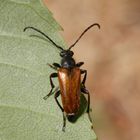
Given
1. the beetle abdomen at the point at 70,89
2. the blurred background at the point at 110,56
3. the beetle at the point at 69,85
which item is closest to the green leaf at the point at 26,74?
the beetle at the point at 69,85

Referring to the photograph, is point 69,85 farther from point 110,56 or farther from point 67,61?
point 110,56

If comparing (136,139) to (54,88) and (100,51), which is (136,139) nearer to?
(100,51)

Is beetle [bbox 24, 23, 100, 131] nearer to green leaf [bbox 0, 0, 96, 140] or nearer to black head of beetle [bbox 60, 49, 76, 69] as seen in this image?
black head of beetle [bbox 60, 49, 76, 69]

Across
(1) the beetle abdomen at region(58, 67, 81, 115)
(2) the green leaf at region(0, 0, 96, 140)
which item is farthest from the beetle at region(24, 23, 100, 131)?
(2) the green leaf at region(0, 0, 96, 140)

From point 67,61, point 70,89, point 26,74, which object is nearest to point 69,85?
point 70,89

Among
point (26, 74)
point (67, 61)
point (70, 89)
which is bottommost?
point (70, 89)

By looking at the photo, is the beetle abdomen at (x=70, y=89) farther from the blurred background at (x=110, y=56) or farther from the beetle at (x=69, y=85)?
the blurred background at (x=110, y=56)
